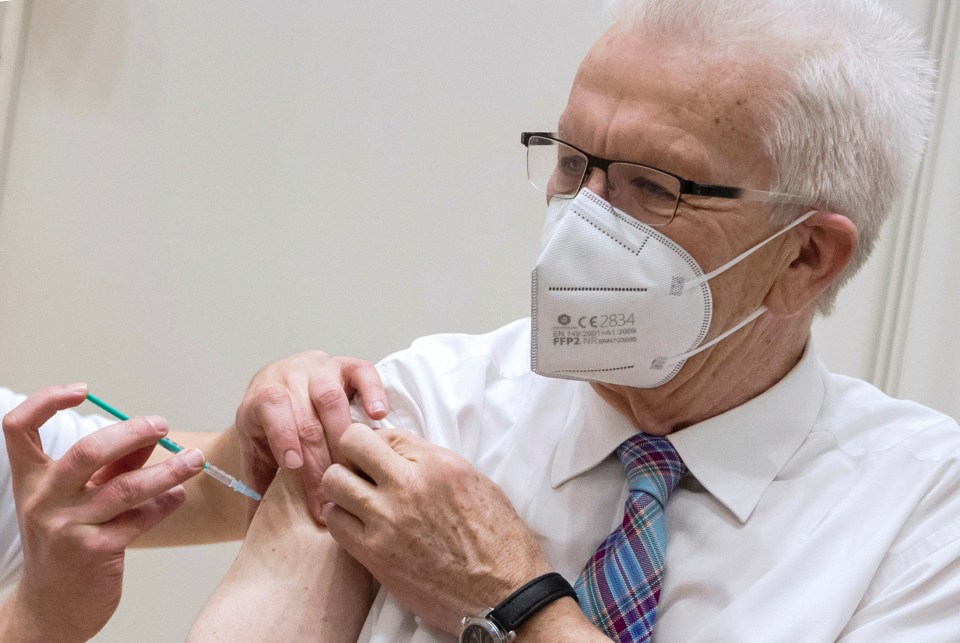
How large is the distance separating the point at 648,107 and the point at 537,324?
1.05 feet

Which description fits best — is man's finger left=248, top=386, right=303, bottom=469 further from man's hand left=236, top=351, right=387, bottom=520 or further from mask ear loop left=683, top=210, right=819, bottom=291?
mask ear loop left=683, top=210, right=819, bottom=291

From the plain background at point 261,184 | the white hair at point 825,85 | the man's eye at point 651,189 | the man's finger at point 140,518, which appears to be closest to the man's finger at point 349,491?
the man's finger at point 140,518

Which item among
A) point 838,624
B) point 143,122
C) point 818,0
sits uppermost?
point 818,0

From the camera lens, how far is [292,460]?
140 cm

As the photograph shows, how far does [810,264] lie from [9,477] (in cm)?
141

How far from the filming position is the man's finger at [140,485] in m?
1.38

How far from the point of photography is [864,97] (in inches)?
54.7

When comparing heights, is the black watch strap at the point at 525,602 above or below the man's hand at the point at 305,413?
below

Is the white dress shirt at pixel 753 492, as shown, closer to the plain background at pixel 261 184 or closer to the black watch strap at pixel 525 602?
the black watch strap at pixel 525 602

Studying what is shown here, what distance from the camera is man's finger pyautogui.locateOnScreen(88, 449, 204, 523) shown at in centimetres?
138

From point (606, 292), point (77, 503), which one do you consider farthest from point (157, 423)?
point (606, 292)

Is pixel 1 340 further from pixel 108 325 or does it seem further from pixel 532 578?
pixel 532 578

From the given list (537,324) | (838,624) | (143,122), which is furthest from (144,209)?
(838,624)

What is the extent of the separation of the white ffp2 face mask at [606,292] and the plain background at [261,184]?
1.26 metres
